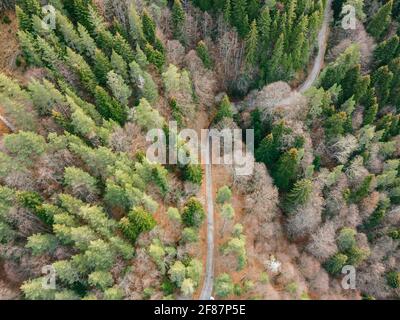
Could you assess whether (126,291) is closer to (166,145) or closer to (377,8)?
(166,145)

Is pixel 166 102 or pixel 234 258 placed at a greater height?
pixel 166 102

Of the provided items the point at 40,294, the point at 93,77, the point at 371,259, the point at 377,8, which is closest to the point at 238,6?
the point at 93,77

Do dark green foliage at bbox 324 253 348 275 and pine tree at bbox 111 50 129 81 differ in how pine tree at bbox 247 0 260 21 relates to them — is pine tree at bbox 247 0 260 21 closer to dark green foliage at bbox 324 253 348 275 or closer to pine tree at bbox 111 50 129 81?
pine tree at bbox 111 50 129 81

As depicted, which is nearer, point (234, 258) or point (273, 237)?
point (234, 258)

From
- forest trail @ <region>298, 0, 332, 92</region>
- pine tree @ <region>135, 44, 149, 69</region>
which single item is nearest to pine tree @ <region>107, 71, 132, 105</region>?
pine tree @ <region>135, 44, 149, 69</region>

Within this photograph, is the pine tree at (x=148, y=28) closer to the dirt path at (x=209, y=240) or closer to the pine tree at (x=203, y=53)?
the pine tree at (x=203, y=53)

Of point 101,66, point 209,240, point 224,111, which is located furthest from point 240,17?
point 209,240
